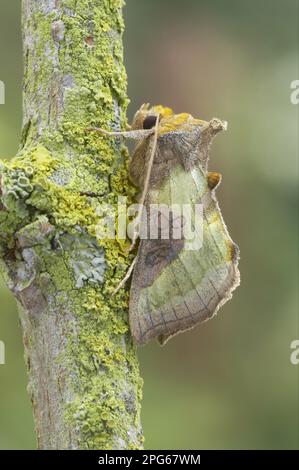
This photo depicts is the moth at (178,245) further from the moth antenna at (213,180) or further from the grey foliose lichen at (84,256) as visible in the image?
the grey foliose lichen at (84,256)

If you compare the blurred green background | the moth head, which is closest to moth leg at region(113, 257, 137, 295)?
the moth head

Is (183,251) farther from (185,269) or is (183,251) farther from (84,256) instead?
(84,256)

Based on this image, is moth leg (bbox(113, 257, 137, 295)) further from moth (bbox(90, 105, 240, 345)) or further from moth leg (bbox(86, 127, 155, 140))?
moth leg (bbox(86, 127, 155, 140))

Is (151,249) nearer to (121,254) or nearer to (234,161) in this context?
(121,254)
